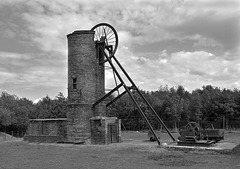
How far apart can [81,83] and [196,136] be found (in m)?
10.9

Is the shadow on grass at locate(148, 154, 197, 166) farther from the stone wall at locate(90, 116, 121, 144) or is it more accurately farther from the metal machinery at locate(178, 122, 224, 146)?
the stone wall at locate(90, 116, 121, 144)

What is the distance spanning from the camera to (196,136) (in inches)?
895

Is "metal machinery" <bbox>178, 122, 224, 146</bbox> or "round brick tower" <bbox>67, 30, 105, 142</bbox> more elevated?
"round brick tower" <bbox>67, 30, 105, 142</bbox>

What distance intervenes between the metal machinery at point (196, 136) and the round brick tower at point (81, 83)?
27.6ft

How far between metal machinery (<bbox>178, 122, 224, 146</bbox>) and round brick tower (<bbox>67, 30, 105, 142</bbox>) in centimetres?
842

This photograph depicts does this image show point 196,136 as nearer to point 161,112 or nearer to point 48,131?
point 48,131

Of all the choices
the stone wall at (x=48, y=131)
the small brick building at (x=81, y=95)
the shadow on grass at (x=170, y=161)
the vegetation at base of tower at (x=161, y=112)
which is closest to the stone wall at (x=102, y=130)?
the small brick building at (x=81, y=95)

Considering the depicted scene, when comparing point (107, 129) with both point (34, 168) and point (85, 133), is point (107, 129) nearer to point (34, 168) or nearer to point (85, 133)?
point (85, 133)

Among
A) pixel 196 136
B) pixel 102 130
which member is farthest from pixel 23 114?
pixel 196 136

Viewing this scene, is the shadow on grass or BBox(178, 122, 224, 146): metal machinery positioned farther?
BBox(178, 122, 224, 146): metal machinery

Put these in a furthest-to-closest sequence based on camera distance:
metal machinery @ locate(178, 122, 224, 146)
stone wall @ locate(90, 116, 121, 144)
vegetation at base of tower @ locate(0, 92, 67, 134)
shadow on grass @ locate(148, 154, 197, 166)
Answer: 1. vegetation at base of tower @ locate(0, 92, 67, 134)
2. stone wall @ locate(90, 116, 121, 144)
3. metal machinery @ locate(178, 122, 224, 146)
4. shadow on grass @ locate(148, 154, 197, 166)

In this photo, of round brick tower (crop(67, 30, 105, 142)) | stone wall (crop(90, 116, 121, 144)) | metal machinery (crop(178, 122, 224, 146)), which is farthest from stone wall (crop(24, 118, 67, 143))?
metal machinery (crop(178, 122, 224, 146))

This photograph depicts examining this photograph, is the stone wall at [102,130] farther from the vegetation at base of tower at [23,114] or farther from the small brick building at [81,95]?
the vegetation at base of tower at [23,114]

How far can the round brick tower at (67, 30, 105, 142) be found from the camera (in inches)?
1056
